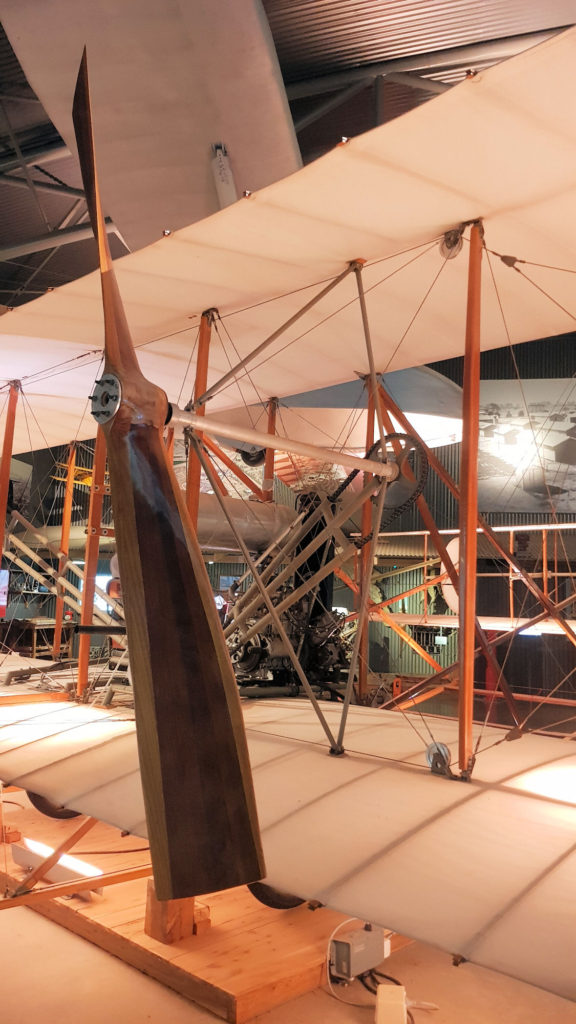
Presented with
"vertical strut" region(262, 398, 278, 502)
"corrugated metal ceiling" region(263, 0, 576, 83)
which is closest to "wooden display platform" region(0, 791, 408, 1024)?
"vertical strut" region(262, 398, 278, 502)

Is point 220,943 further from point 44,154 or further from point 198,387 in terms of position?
point 44,154

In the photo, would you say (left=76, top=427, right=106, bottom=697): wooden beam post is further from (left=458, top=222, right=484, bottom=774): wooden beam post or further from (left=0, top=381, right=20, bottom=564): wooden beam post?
(left=458, top=222, right=484, bottom=774): wooden beam post

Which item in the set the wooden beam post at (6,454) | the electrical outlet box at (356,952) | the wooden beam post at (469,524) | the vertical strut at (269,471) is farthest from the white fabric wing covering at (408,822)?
the vertical strut at (269,471)

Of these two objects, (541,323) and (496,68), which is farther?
(541,323)

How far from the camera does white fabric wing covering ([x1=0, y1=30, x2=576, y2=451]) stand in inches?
149

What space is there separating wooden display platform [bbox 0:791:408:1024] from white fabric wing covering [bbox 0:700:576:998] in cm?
112

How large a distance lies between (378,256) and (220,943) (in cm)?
532

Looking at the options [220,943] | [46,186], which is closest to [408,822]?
[220,943]

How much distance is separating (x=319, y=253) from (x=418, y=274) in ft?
3.48

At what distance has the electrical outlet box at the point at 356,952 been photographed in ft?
18.1

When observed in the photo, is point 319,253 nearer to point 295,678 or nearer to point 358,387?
point 295,678

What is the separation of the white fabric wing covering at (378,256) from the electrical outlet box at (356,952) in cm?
497

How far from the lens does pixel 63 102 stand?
31.2 feet

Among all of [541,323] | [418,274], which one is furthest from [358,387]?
[418,274]
